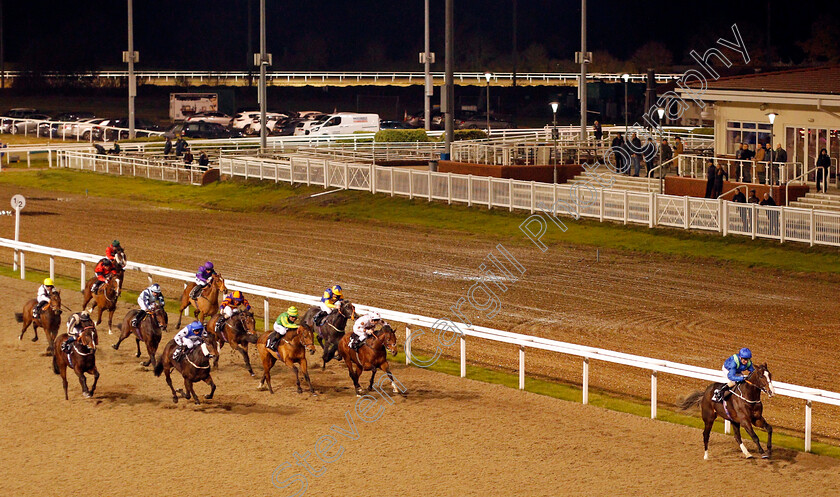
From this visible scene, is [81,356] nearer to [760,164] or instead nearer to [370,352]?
[370,352]

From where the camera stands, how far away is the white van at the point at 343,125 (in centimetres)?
5025

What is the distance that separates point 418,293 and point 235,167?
18805 mm

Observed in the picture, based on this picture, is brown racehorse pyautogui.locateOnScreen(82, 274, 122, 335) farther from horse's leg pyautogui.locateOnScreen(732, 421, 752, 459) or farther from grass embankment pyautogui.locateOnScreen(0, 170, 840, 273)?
grass embankment pyautogui.locateOnScreen(0, 170, 840, 273)

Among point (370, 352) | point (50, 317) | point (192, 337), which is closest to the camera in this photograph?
point (192, 337)

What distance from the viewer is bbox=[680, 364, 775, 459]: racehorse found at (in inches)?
421

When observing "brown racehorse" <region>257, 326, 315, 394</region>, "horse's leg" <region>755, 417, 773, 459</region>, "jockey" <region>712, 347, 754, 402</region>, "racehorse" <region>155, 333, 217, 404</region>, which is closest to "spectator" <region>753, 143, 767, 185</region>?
"brown racehorse" <region>257, 326, 315, 394</region>

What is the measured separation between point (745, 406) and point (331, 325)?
520 cm

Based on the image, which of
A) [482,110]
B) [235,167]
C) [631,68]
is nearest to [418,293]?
[235,167]

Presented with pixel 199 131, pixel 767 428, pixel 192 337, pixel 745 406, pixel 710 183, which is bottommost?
pixel 767 428

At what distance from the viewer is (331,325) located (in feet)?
45.7

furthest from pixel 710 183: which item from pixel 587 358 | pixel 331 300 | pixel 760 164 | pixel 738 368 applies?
pixel 738 368

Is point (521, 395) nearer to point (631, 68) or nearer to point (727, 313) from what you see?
point (727, 313)

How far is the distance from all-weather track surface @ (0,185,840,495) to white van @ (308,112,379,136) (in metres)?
26.7

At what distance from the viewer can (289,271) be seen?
73.8 ft
